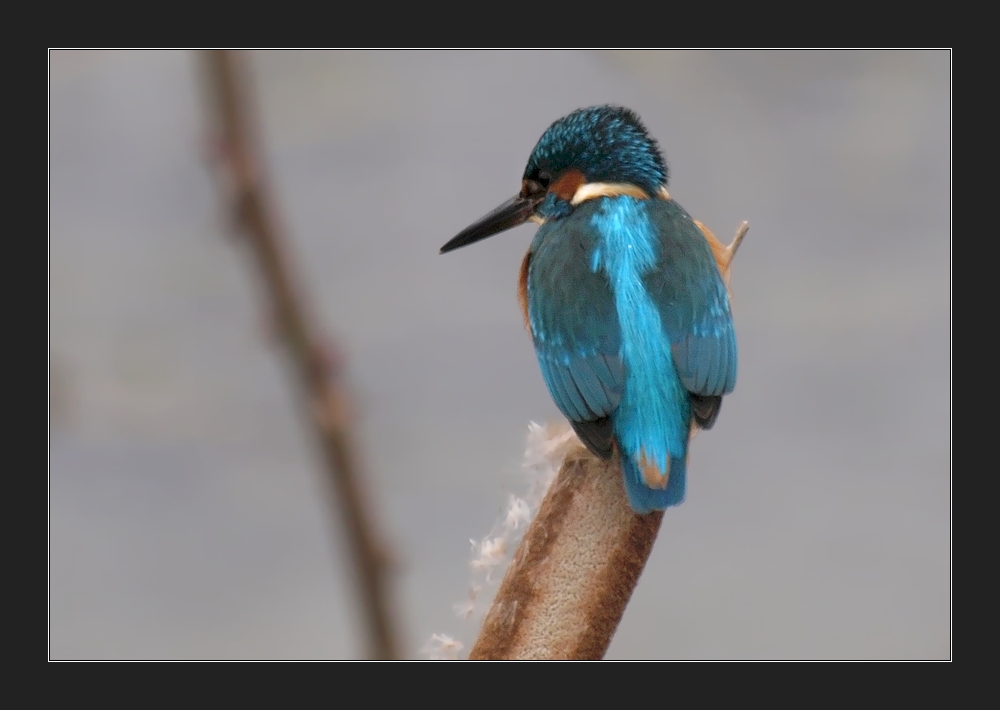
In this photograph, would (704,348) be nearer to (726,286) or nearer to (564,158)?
(726,286)

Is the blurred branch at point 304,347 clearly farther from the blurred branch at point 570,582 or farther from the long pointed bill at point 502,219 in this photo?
the long pointed bill at point 502,219

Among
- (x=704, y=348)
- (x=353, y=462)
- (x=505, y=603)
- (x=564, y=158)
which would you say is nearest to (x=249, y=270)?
(x=353, y=462)

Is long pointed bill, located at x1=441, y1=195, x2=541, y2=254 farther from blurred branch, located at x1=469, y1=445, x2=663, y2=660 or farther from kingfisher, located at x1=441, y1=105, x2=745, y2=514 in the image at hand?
blurred branch, located at x1=469, y1=445, x2=663, y2=660

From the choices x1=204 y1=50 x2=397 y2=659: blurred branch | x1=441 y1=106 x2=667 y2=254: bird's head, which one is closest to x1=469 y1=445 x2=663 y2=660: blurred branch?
x1=204 y1=50 x2=397 y2=659: blurred branch

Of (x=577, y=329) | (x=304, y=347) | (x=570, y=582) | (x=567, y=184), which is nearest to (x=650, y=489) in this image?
(x=570, y=582)

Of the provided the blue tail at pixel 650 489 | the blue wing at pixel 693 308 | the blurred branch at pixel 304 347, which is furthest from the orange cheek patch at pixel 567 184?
the blurred branch at pixel 304 347

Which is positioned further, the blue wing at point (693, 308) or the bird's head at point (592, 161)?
the bird's head at point (592, 161)
